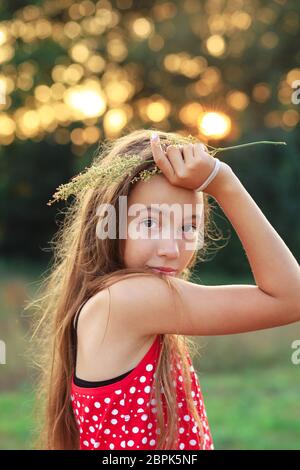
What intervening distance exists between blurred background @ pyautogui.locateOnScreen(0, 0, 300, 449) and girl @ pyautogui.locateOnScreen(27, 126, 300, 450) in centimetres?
1411

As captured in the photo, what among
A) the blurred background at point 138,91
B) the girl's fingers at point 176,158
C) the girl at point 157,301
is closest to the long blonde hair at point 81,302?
the girl at point 157,301

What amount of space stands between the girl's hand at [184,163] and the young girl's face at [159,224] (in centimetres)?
6

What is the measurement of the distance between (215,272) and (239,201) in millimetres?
15573

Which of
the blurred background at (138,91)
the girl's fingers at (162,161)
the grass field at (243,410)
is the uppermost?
the blurred background at (138,91)

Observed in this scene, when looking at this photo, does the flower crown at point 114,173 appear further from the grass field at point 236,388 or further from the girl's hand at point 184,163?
the grass field at point 236,388

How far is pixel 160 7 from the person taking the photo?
20047mm

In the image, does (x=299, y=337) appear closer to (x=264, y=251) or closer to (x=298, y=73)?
(x=264, y=251)

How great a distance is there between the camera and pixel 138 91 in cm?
1927

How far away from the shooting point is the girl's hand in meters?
2.12

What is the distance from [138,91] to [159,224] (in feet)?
57.3

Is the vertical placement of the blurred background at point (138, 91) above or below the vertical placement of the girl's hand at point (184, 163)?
above

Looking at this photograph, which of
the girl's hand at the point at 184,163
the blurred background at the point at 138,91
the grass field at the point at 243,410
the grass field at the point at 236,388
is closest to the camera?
the girl's hand at the point at 184,163

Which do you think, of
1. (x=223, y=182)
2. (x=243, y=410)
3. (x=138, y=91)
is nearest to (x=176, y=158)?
(x=223, y=182)

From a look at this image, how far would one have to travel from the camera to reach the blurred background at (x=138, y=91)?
57.5 feet
